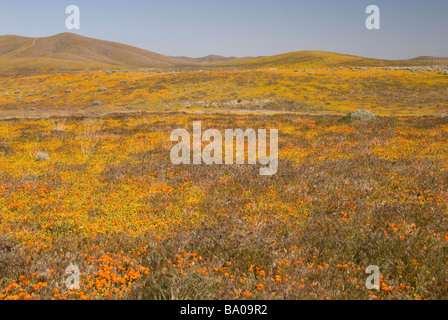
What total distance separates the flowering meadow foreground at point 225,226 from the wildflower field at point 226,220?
0.11 ft

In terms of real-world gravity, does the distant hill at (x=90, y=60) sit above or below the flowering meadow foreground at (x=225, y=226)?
above

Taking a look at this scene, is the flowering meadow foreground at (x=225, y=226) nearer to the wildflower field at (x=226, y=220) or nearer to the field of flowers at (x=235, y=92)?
the wildflower field at (x=226, y=220)

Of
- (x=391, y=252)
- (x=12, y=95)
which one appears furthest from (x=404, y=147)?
(x=12, y=95)

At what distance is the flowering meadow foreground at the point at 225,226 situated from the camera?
14.9ft

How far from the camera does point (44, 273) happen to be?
4.71 m

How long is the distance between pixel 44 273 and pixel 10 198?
4.66 metres

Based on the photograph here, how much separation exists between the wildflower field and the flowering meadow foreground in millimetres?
34

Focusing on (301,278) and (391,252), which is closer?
(301,278)

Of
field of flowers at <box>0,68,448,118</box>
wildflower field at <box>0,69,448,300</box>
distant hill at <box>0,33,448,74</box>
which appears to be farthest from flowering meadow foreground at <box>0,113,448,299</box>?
distant hill at <box>0,33,448,74</box>

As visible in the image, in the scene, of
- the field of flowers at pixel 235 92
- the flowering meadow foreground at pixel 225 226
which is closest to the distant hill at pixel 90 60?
the field of flowers at pixel 235 92

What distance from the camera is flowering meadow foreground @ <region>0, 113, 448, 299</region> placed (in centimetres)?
455

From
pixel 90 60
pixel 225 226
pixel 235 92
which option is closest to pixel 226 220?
pixel 225 226

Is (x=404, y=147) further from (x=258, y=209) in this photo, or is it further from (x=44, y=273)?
(x=44, y=273)

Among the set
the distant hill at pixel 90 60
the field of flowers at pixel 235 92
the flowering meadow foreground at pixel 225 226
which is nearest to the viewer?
the flowering meadow foreground at pixel 225 226
